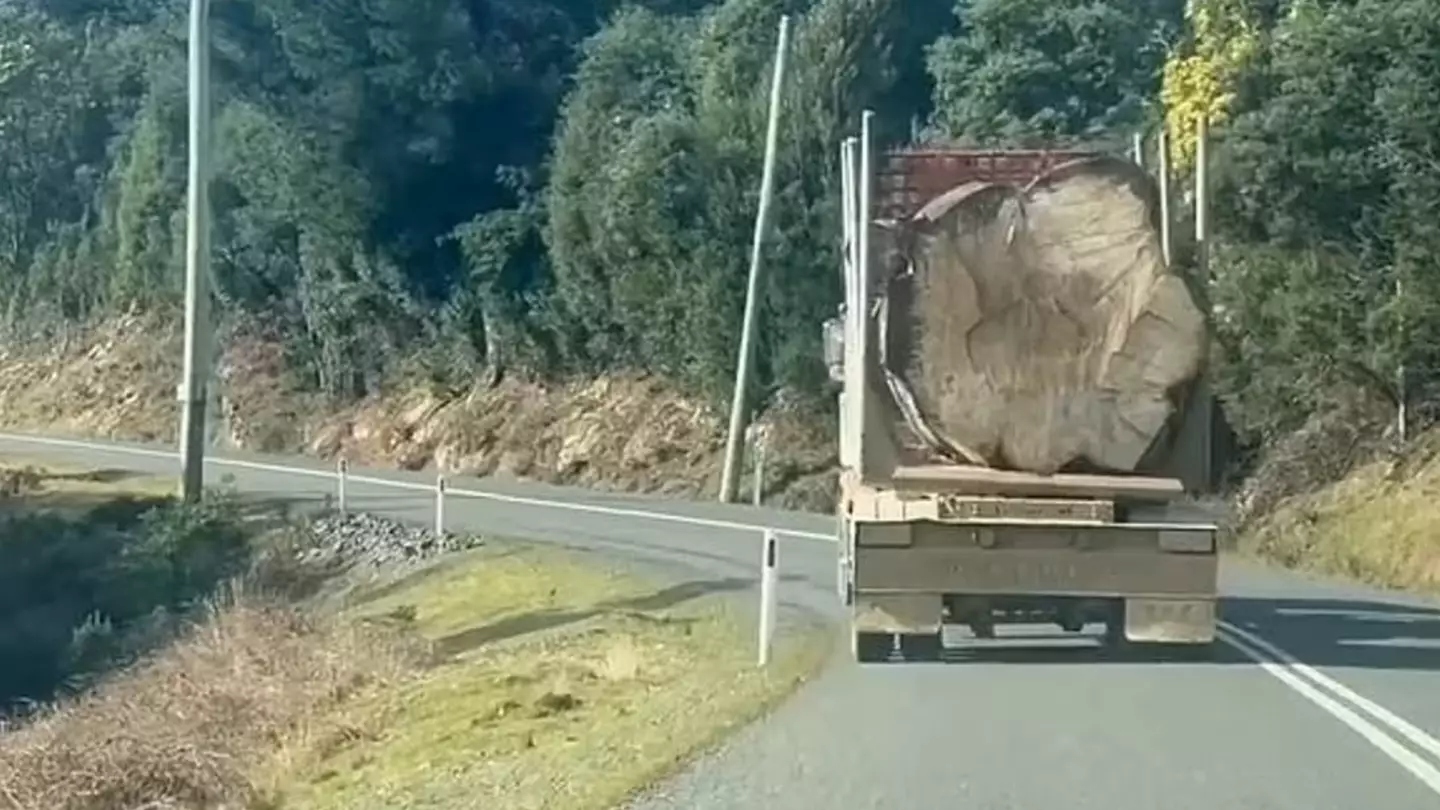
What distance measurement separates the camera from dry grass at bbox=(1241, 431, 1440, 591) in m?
30.0

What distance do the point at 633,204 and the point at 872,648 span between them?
30058 millimetres

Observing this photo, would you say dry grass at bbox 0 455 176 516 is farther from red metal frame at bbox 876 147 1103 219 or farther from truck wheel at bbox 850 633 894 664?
red metal frame at bbox 876 147 1103 219

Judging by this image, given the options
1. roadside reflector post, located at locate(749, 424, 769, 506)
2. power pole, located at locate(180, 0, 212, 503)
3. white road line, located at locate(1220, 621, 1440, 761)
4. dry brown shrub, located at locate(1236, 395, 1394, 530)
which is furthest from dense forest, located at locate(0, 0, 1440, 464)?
white road line, located at locate(1220, 621, 1440, 761)

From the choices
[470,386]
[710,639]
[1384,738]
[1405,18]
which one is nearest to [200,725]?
→ [710,639]

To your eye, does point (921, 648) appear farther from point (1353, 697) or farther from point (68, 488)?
point (68, 488)

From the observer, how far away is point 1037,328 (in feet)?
→ 62.8

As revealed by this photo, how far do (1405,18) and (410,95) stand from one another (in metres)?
26.2

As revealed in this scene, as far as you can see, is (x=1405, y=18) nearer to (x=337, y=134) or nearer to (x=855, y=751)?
(x=855, y=751)

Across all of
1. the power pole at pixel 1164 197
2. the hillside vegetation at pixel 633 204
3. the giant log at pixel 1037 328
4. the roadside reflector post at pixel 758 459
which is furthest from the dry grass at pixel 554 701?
the roadside reflector post at pixel 758 459

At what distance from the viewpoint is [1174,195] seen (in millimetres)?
19953

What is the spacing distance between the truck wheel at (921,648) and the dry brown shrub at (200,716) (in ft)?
15.0

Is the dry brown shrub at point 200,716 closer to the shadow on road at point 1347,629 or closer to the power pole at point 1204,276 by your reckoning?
the power pole at point 1204,276

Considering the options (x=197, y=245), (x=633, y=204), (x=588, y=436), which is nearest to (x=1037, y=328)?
(x=197, y=245)

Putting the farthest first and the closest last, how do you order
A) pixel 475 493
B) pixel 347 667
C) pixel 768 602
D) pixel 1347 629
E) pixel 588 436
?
pixel 588 436
pixel 475 493
pixel 347 667
pixel 1347 629
pixel 768 602
